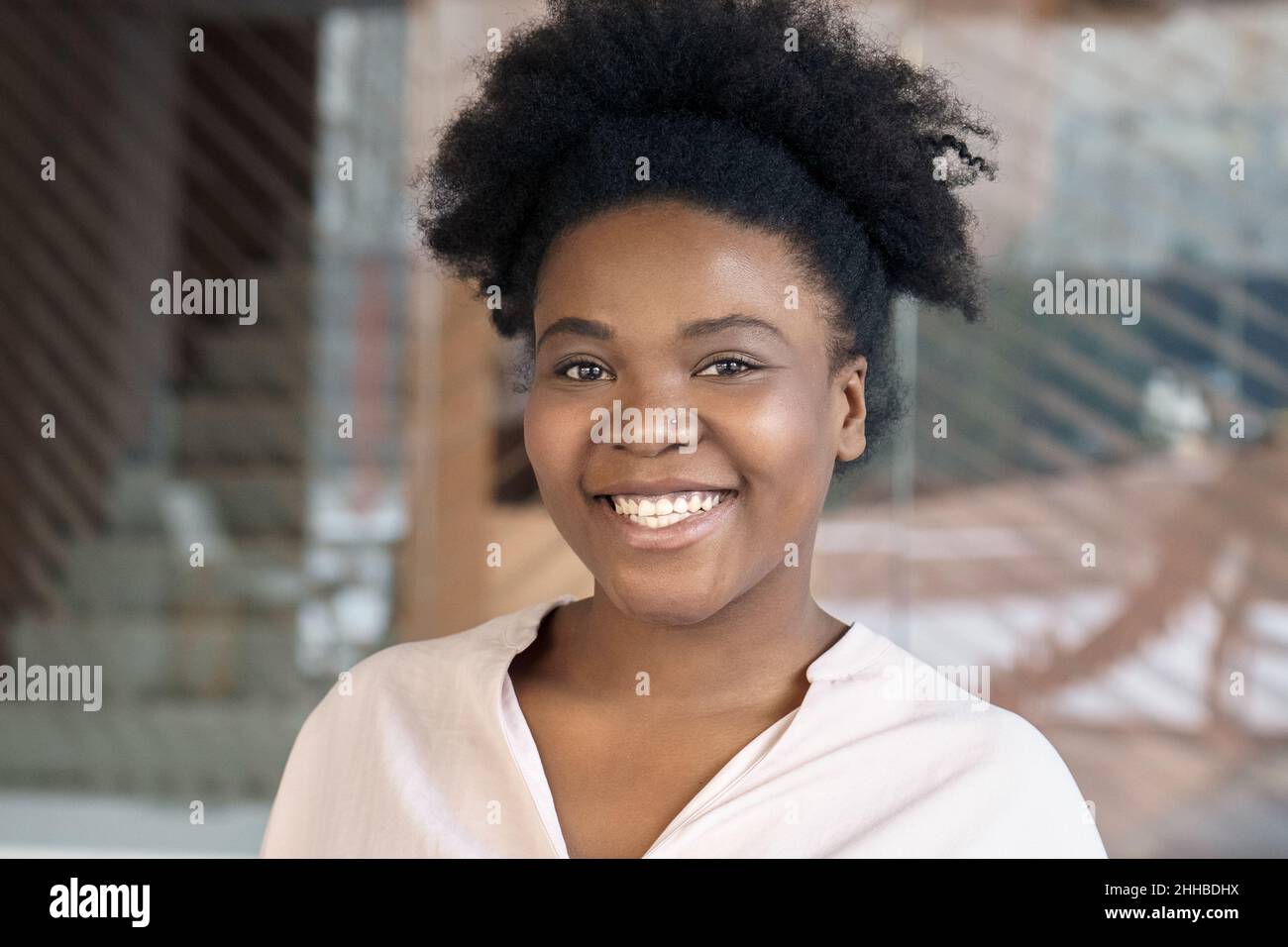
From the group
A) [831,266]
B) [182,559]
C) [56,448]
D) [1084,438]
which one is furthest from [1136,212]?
[56,448]

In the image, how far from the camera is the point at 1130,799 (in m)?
2.67

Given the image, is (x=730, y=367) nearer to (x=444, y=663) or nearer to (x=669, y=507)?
(x=669, y=507)

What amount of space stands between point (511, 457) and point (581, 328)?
6.22ft

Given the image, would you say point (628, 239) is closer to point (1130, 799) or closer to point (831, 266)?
point (831, 266)

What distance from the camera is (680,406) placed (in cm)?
100

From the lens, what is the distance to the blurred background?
2.66 metres
